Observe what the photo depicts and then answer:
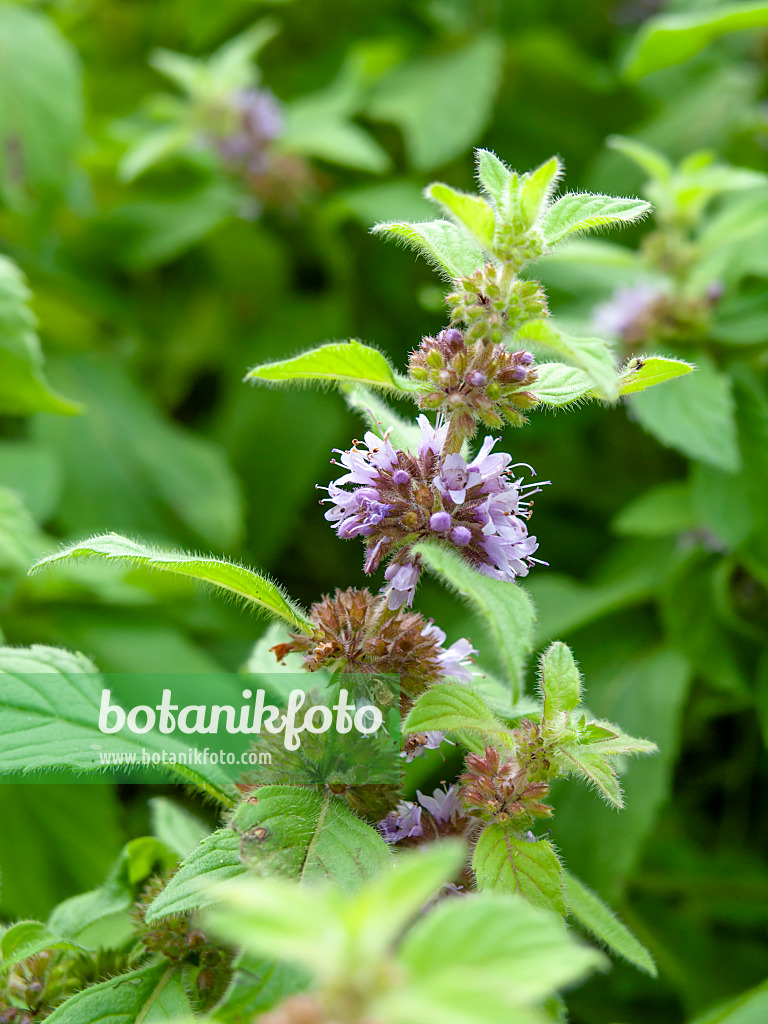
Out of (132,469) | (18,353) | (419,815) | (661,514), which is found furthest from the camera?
(132,469)

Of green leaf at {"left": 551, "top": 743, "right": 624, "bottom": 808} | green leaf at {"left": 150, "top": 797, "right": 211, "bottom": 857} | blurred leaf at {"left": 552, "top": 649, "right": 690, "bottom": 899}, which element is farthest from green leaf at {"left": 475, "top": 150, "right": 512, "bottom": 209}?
blurred leaf at {"left": 552, "top": 649, "right": 690, "bottom": 899}

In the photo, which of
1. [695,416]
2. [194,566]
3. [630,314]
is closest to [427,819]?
[194,566]

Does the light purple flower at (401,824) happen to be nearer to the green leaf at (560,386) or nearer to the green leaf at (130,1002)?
the green leaf at (130,1002)

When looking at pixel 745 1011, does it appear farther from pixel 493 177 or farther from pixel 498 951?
pixel 493 177

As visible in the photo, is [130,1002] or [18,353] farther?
[18,353]

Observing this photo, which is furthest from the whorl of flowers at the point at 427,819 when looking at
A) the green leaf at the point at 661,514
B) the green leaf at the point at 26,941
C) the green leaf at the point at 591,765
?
the green leaf at the point at 661,514
